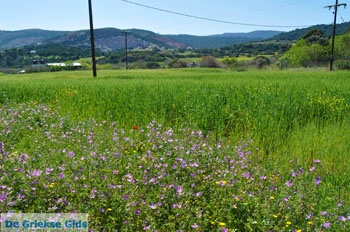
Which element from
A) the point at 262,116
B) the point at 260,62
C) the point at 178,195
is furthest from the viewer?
the point at 260,62

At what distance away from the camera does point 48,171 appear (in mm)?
3238

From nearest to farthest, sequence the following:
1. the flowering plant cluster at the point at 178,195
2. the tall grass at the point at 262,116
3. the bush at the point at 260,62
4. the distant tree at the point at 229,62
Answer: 1. the flowering plant cluster at the point at 178,195
2. the tall grass at the point at 262,116
3. the distant tree at the point at 229,62
4. the bush at the point at 260,62

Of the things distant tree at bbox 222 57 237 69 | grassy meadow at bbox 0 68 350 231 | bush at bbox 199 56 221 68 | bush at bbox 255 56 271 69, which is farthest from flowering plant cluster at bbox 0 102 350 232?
bush at bbox 199 56 221 68

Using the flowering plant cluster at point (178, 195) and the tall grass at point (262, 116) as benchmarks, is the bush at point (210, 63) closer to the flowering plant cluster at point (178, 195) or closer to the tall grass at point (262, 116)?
the tall grass at point (262, 116)

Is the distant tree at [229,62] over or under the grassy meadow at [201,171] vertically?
over

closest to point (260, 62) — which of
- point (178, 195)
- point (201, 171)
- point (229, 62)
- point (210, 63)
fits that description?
point (229, 62)

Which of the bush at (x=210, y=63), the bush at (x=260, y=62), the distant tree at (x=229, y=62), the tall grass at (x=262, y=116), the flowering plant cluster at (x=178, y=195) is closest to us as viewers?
the flowering plant cluster at (x=178, y=195)

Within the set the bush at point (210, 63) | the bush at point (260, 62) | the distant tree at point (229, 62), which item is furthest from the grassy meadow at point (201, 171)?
the bush at point (210, 63)

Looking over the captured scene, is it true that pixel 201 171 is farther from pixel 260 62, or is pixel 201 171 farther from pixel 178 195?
pixel 260 62

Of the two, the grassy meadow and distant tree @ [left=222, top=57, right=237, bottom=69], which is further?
distant tree @ [left=222, top=57, right=237, bottom=69]

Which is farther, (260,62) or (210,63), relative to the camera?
(260,62)

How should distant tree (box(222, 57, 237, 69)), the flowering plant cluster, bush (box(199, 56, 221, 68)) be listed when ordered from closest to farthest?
the flowering plant cluster, distant tree (box(222, 57, 237, 69)), bush (box(199, 56, 221, 68))

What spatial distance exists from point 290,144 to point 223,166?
7.13 ft

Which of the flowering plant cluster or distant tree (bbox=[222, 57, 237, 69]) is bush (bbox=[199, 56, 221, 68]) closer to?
distant tree (bbox=[222, 57, 237, 69])
